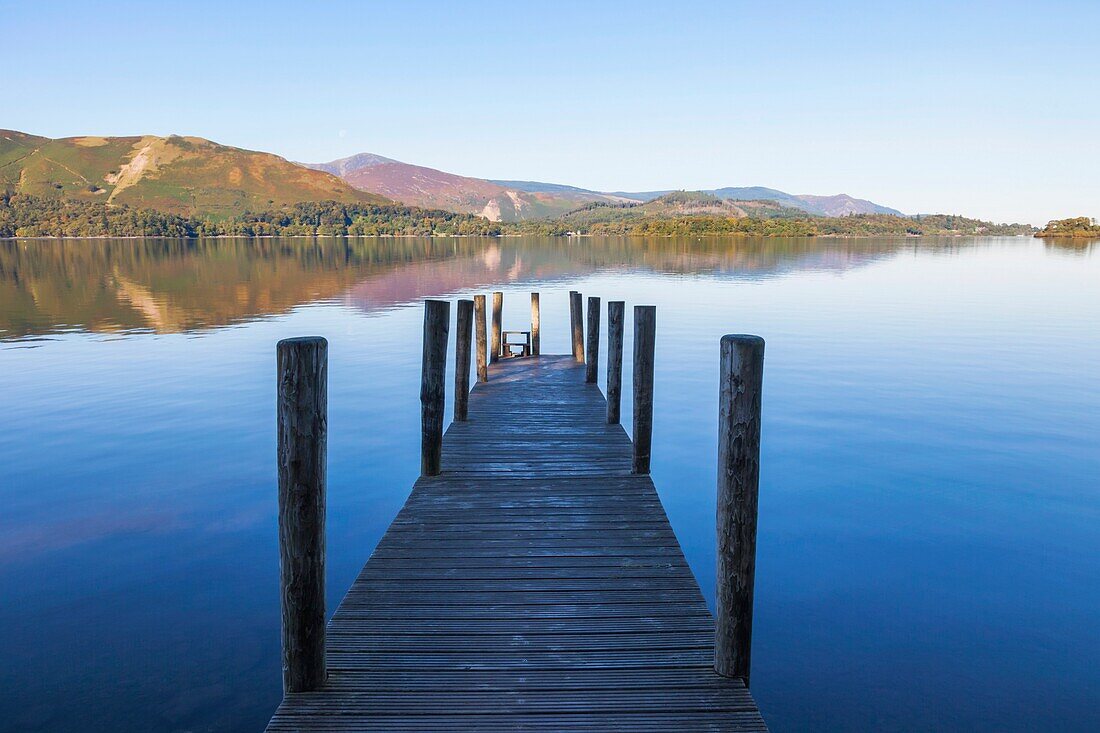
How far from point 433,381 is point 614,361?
417 cm

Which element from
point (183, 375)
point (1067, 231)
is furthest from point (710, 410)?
point (1067, 231)

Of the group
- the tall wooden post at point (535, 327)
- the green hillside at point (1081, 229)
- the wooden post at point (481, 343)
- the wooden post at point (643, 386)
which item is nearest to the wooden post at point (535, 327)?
the tall wooden post at point (535, 327)

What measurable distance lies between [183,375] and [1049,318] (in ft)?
122

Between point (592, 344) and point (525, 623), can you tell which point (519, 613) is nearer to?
point (525, 623)

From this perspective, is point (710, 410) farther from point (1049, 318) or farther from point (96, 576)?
point (1049, 318)

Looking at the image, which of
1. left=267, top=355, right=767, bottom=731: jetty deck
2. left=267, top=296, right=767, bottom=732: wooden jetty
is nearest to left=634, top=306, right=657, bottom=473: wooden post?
left=267, top=355, right=767, bottom=731: jetty deck

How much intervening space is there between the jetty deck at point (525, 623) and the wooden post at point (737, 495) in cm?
26

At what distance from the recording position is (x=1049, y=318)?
32.9 metres

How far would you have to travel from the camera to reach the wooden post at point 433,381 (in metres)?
8.84

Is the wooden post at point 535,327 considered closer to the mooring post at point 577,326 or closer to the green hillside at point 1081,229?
the mooring post at point 577,326

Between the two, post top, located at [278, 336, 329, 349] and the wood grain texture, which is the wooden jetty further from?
the wood grain texture

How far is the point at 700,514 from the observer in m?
11.1

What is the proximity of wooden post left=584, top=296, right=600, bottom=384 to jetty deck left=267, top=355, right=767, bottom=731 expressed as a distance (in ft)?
22.4

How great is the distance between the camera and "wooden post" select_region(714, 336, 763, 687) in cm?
466
